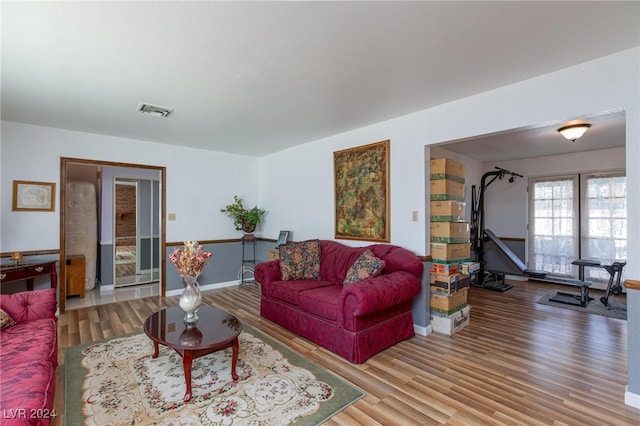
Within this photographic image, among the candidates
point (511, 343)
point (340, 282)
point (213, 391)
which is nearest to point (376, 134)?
point (340, 282)

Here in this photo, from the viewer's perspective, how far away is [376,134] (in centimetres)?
395

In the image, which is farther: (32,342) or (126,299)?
(126,299)

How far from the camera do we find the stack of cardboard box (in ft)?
11.1

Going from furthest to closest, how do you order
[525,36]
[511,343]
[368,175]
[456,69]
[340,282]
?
1. [368,175]
2. [340,282]
3. [511,343]
4. [456,69]
5. [525,36]

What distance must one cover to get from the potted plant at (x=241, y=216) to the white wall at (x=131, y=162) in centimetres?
12

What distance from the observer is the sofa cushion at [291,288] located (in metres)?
3.37

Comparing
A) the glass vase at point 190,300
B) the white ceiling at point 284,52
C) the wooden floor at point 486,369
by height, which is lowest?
the wooden floor at point 486,369

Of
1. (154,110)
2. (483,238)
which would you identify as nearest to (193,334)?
(154,110)

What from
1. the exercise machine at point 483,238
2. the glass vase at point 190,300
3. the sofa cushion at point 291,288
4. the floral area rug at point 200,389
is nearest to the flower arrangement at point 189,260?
the glass vase at point 190,300

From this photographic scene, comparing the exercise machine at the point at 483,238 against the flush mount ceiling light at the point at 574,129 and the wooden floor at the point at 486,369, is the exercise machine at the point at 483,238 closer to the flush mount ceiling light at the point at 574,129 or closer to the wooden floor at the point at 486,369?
the wooden floor at the point at 486,369

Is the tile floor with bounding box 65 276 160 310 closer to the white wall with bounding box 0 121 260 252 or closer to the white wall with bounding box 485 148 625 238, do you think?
the white wall with bounding box 0 121 260 252

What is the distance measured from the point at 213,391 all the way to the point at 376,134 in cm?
332

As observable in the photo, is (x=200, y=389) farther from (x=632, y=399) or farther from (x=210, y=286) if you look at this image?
(x=210, y=286)

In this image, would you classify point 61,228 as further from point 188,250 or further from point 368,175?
point 368,175
